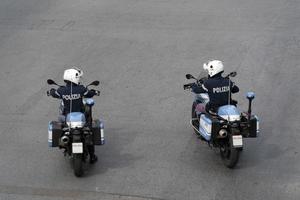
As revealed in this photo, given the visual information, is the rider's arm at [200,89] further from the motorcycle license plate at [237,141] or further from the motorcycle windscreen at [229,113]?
the motorcycle license plate at [237,141]

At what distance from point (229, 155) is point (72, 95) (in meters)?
2.66

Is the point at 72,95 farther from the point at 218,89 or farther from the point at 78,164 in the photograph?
the point at 218,89

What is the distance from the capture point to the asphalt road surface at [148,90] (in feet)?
34.1

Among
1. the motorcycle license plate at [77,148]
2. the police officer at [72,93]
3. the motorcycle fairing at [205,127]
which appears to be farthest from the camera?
the police officer at [72,93]

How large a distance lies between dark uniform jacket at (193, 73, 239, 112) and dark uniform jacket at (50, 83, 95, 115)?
72.2 inches

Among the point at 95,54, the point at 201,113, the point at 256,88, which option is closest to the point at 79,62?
the point at 95,54

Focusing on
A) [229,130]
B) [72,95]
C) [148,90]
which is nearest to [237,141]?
[229,130]

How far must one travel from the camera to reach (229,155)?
10797 millimetres

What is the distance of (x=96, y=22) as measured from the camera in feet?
62.4

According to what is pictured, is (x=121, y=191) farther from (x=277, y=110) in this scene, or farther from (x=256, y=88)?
(x=256, y=88)

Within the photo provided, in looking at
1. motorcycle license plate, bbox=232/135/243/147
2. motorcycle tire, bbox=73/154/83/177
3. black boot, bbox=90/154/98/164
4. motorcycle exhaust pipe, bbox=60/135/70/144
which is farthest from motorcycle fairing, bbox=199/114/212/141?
motorcycle exhaust pipe, bbox=60/135/70/144

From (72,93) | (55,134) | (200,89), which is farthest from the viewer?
(200,89)

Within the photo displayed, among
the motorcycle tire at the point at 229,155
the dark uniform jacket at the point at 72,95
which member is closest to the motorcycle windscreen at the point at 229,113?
the motorcycle tire at the point at 229,155

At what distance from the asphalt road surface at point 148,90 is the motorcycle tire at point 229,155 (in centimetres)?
14
